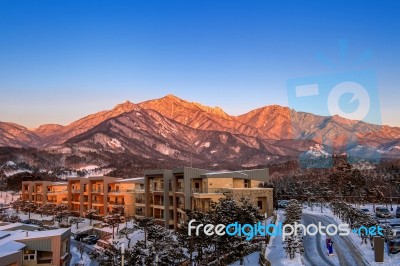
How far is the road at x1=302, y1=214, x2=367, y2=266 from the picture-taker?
2125 centimetres

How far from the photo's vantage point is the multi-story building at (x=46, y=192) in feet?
204

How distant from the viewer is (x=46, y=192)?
6391cm

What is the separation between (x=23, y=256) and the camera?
2475 cm

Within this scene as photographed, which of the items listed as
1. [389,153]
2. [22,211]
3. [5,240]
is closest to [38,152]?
[22,211]

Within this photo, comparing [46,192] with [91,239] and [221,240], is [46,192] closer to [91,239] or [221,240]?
[91,239]

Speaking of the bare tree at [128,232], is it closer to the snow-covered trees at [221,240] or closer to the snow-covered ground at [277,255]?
the snow-covered trees at [221,240]

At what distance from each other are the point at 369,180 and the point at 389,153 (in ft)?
253

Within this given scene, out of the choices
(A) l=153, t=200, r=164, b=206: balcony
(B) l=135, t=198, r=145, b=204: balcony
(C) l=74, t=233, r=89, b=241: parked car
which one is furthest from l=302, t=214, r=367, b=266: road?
(C) l=74, t=233, r=89, b=241: parked car

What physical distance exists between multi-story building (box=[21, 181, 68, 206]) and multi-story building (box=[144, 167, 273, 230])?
2457 centimetres

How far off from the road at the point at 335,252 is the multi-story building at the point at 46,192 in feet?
149

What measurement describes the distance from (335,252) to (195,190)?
52.3 ft

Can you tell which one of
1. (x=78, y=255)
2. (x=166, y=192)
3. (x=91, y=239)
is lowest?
(x=78, y=255)

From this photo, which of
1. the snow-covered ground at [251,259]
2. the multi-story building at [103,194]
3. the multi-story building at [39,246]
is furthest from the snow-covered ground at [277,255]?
the multi-story building at [103,194]

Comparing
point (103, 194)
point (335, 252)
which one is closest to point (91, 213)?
point (103, 194)
